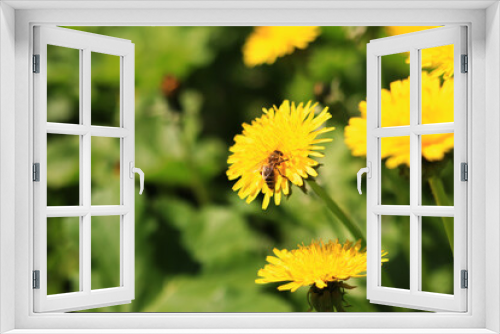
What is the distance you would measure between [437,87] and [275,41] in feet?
2.77

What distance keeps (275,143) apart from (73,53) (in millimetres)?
1111

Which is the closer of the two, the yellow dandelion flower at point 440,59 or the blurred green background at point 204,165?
the yellow dandelion flower at point 440,59

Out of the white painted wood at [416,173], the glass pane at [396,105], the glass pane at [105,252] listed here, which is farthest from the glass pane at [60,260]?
the glass pane at [396,105]

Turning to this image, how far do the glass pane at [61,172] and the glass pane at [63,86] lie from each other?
0.37ft

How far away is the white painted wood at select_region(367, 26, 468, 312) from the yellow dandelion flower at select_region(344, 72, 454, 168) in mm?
61

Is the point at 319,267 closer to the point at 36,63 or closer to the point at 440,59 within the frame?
the point at 440,59

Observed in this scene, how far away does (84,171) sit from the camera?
1612 mm

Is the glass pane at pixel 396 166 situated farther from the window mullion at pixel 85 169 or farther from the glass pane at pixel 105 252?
the glass pane at pixel 105 252

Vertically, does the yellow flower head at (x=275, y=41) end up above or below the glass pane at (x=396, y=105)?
above

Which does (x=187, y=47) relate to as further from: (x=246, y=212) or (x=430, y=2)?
(x=430, y=2)

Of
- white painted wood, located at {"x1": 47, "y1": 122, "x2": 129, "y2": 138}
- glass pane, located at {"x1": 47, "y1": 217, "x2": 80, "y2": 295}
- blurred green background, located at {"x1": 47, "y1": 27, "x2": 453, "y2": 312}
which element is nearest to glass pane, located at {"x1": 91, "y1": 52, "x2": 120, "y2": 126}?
blurred green background, located at {"x1": 47, "y1": 27, "x2": 453, "y2": 312}

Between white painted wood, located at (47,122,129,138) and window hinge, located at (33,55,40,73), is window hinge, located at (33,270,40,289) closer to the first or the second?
white painted wood, located at (47,122,129,138)

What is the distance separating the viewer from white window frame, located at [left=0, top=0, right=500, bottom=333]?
4.95 ft

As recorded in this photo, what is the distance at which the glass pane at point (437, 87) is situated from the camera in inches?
65.2
